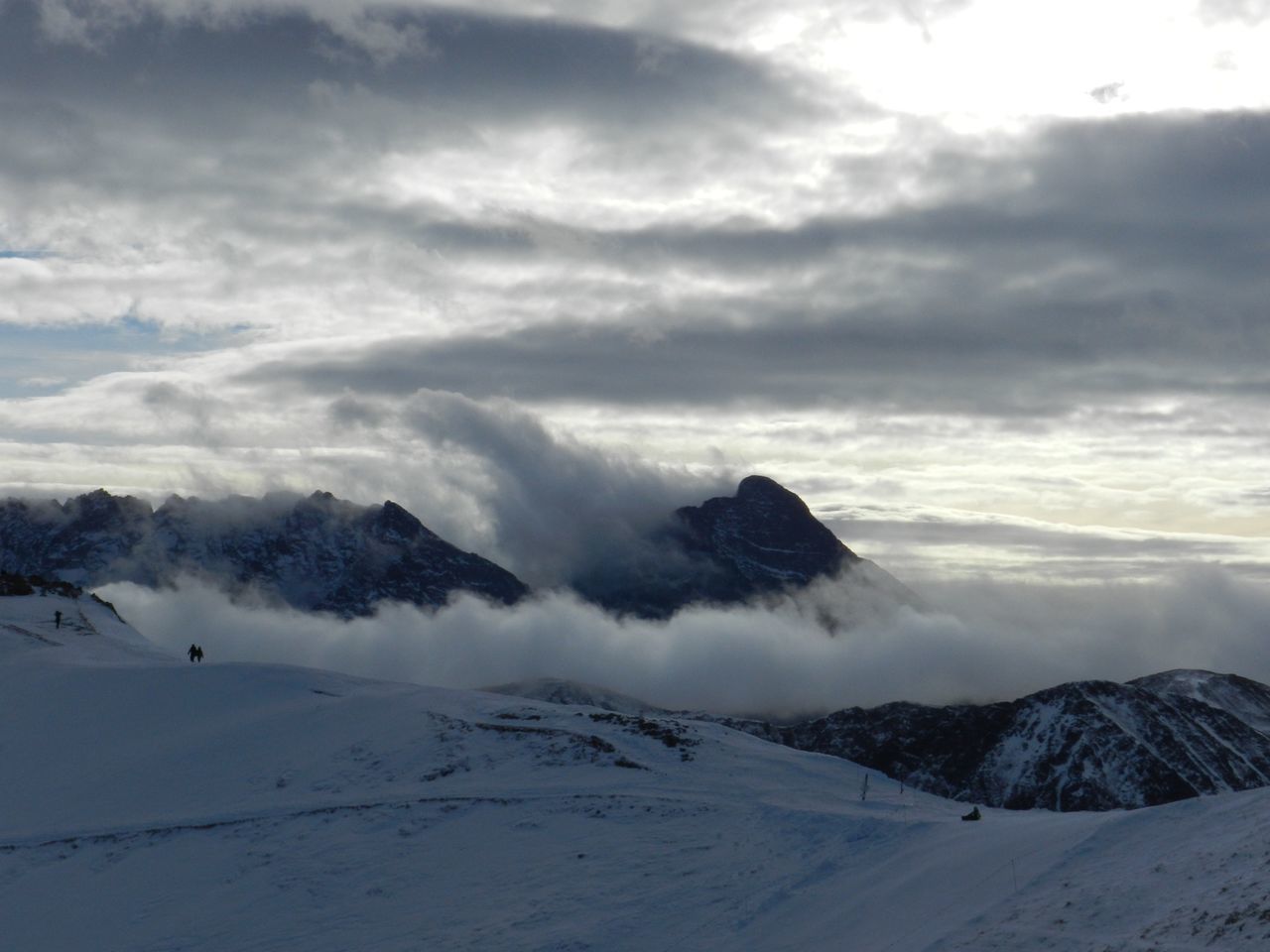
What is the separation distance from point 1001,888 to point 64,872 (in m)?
27.5

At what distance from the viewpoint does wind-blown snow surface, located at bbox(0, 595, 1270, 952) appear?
27734mm

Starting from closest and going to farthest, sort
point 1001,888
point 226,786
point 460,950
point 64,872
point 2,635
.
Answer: point 1001,888 → point 460,950 → point 64,872 → point 226,786 → point 2,635

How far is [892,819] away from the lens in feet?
124

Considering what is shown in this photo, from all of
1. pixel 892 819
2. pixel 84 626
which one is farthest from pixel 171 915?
pixel 84 626

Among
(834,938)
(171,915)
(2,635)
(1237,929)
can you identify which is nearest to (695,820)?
(834,938)

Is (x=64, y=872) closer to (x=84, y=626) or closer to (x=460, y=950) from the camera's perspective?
(x=460, y=950)

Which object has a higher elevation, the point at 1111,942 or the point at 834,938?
the point at 1111,942

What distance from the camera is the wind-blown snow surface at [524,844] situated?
91.0 feet

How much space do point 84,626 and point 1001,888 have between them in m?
66.0

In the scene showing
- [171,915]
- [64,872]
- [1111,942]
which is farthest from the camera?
[64,872]

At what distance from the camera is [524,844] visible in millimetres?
37688

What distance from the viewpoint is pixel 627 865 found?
117 ft

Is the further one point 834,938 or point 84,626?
point 84,626

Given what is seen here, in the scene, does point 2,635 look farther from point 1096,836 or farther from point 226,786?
point 1096,836
